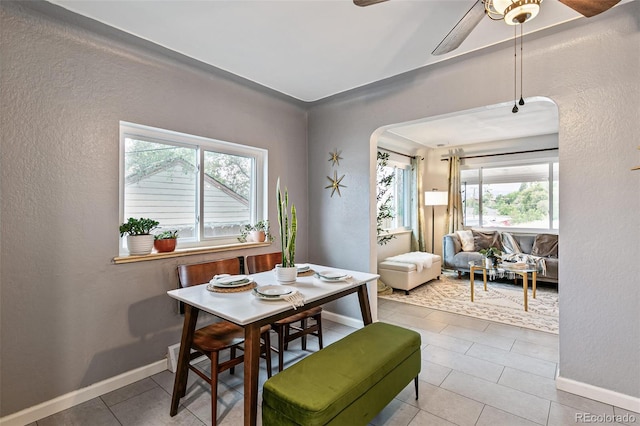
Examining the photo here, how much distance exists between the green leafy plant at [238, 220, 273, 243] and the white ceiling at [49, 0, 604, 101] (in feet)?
4.89

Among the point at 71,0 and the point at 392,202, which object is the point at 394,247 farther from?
the point at 71,0

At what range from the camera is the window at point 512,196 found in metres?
5.64

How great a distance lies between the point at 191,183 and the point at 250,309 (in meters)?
1.72

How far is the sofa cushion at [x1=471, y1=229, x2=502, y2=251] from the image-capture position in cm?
568

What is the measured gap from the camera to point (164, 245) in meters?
2.53

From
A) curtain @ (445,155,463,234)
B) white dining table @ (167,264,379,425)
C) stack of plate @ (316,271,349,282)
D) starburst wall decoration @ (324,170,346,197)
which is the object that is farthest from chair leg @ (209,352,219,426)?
curtain @ (445,155,463,234)

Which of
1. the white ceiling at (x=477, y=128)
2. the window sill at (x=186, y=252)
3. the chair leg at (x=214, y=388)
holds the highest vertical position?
the white ceiling at (x=477, y=128)

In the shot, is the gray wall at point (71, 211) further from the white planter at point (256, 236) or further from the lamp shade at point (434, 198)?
the lamp shade at point (434, 198)

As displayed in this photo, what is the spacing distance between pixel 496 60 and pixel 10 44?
10.9 ft

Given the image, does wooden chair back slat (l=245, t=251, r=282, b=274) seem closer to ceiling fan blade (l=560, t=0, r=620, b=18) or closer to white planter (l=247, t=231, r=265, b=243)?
white planter (l=247, t=231, r=265, b=243)

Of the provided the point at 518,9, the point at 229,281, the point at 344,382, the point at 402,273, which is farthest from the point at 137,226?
the point at 402,273

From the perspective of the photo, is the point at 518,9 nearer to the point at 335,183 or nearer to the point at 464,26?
the point at 464,26

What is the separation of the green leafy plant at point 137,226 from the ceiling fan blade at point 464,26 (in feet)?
7.83

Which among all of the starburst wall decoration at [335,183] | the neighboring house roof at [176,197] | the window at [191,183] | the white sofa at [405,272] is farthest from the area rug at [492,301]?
the neighboring house roof at [176,197]
